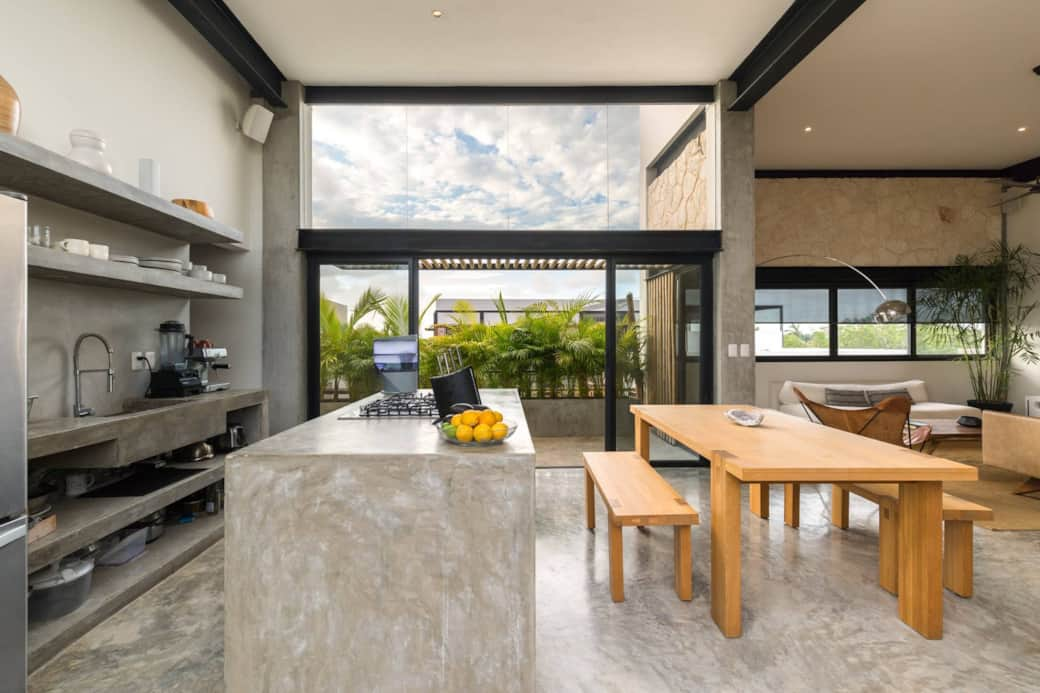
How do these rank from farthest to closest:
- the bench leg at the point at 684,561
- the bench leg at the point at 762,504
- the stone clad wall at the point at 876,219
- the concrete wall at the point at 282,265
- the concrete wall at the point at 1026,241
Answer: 1. the stone clad wall at the point at 876,219
2. the concrete wall at the point at 1026,241
3. the concrete wall at the point at 282,265
4. the bench leg at the point at 762,504
5. the bench leg at the point at 684,561

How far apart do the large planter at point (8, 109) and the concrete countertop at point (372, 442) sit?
66.2 inches

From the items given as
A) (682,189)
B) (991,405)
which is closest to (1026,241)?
(991,405)

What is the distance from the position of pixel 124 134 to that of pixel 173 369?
4.93 feet

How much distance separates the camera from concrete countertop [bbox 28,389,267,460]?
207 centimetres

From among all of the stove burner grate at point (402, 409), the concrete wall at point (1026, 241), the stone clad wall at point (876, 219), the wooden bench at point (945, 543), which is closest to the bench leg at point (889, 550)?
the wooden bench at point (945, 543)

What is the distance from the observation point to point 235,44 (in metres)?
3.75

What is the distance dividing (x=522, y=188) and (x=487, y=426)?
3.74m

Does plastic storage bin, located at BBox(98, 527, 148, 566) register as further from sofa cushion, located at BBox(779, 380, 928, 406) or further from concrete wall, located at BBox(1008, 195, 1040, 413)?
concrete wall, located at BBox(1008, 195, 1040, 413)

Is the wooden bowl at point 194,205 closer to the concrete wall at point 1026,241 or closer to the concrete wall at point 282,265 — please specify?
the concrete wall at point 282,265

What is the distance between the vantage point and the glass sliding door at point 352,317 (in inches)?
193

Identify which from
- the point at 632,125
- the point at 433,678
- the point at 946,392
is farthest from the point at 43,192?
the point at 946,392

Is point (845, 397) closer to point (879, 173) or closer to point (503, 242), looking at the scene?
point (879, 173)

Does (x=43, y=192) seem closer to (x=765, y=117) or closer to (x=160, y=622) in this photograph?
(x=160, y=622)

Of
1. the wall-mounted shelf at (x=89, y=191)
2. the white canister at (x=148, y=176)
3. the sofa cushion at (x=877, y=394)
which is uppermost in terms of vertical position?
the white canister at (x=148, y=176)
